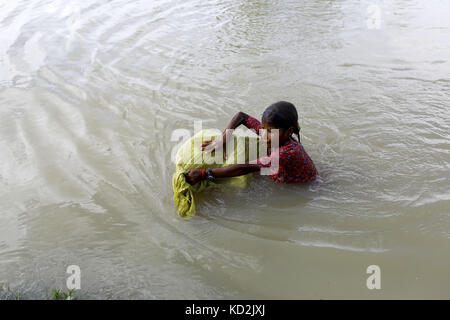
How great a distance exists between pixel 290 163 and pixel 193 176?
0.76 metres

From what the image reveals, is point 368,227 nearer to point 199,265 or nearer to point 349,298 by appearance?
point 349,298

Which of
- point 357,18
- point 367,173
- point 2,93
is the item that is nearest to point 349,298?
point 367,173

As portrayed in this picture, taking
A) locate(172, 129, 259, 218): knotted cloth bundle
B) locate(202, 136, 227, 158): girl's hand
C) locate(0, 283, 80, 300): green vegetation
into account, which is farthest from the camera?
locate(202, 136, 227, 158): girl's hand

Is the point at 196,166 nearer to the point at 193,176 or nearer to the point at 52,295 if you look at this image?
the point at 193,176

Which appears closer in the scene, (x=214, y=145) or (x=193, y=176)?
(x=193, y=176)

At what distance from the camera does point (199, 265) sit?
2260 mm

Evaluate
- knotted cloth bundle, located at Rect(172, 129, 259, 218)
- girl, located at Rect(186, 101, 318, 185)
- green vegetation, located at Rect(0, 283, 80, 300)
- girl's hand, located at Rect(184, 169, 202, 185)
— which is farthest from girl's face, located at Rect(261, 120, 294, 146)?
green vegetation, located at Rect(0, 283, 80, 300)

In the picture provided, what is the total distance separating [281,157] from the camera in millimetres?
2631

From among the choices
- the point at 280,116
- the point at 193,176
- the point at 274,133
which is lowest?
the point at 193,176

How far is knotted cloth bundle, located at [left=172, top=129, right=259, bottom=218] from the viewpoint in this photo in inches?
103

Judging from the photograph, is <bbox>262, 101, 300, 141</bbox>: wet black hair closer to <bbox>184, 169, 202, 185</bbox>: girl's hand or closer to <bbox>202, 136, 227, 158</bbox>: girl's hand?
<bbox>202, 136, 227, 158</bbox>: girl's hand

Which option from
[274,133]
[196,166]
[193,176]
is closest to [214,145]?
[196,166]

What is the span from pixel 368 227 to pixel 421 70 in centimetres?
311

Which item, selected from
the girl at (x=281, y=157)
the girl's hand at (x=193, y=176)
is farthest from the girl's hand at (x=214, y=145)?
the girl's hand at (x=193, y=176)
